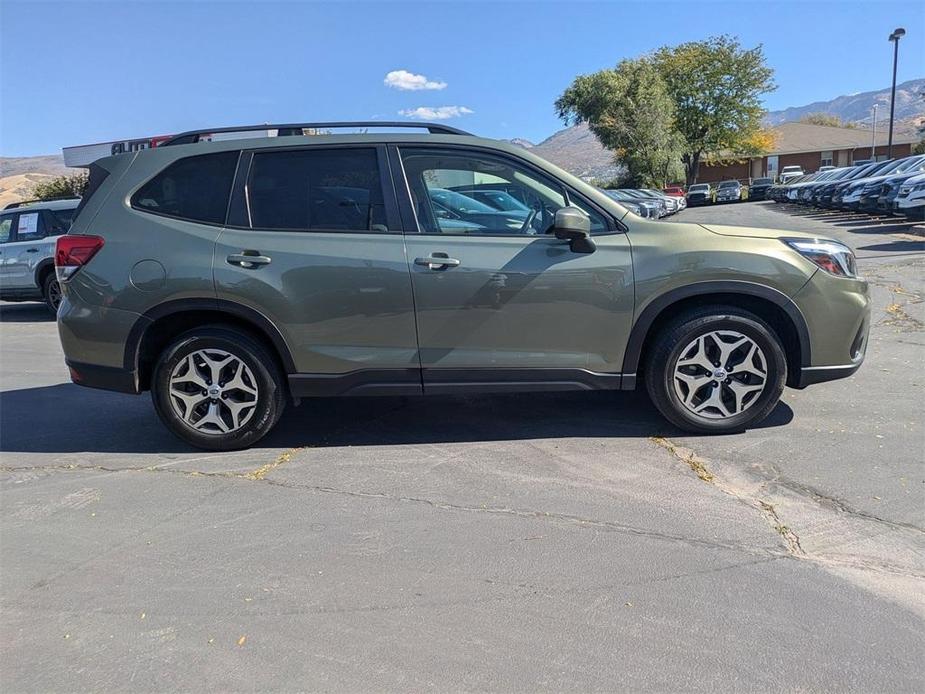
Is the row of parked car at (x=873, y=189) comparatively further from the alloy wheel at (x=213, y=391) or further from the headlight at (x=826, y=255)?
the alloy wheel at (x=213, y=391)

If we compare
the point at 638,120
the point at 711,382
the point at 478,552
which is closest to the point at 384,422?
the point at 478,552

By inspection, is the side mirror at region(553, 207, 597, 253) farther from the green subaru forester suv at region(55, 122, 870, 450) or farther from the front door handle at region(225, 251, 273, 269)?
the front door handle at region(225, 251, 273, 269)

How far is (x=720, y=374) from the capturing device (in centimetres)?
432

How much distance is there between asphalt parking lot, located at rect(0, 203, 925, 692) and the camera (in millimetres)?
2475

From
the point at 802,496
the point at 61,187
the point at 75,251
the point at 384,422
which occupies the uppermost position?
the point at 61,187

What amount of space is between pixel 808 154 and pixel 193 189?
73941mm

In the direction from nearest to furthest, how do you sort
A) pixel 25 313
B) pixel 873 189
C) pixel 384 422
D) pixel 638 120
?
pixel 384 422
pixel 25 313
pixel 873 189
pixel 638 120

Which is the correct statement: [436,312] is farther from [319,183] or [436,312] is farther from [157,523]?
[157,523]

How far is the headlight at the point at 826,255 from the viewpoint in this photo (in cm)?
425

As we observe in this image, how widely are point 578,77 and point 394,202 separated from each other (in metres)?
58.7

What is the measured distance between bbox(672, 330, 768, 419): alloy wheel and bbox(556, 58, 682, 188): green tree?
50.5 m

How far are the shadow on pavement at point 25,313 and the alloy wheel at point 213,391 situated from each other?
8466 millimetres

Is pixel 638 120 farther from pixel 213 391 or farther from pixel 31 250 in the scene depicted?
pixel 213 391

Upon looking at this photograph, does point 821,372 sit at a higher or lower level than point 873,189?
lower
